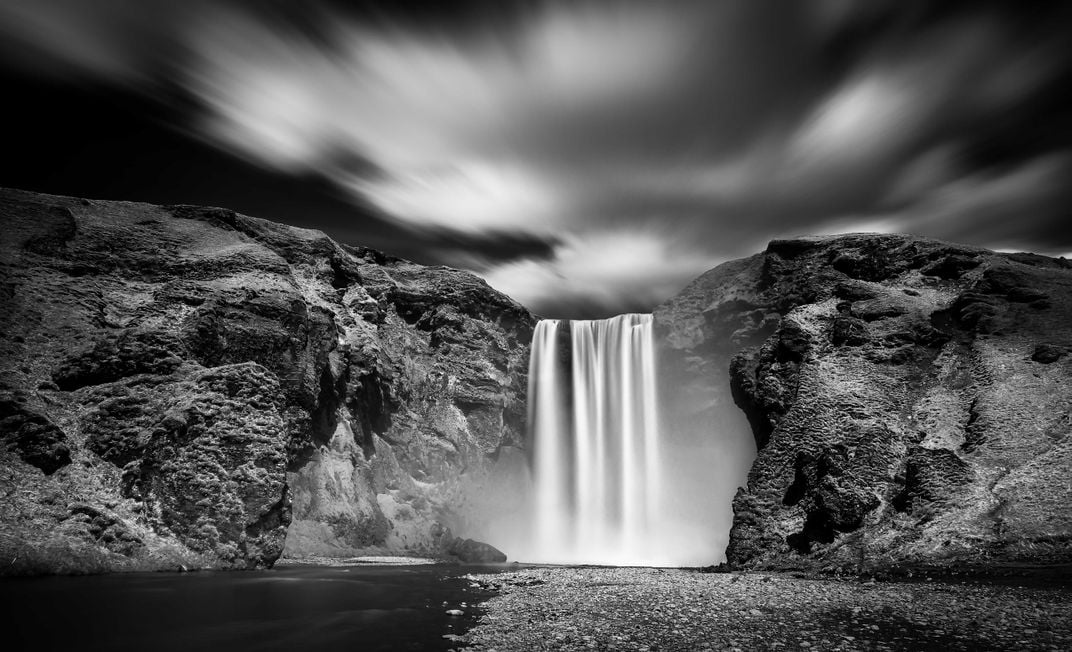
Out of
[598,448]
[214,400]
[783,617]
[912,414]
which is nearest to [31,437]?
[214,400]

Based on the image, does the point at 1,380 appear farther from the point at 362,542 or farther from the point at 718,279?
the point at 718,279

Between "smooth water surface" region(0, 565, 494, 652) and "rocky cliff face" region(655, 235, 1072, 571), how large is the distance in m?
21.9

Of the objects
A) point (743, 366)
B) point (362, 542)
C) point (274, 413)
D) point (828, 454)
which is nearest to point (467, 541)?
point (362, 542)

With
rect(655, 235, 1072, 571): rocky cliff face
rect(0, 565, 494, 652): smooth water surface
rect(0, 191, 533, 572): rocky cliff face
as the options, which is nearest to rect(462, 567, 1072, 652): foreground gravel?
rect(0, 565, 494, 652): smooth water surface

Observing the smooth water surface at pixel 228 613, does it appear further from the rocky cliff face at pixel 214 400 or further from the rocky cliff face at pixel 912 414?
the rocky cliff face at pixel 912 414

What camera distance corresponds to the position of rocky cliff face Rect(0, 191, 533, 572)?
1348 inches

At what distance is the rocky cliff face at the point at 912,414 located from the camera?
90.7ft

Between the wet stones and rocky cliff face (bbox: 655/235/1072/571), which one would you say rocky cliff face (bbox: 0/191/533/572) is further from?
rocky cliff face (bbox: 655/235/1072/571)

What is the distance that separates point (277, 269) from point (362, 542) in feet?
93.1

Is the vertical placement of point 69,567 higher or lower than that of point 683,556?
higher

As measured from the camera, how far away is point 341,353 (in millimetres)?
61438

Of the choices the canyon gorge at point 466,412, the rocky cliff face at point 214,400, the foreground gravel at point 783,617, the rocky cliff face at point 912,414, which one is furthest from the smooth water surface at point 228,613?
the rocky cliff face at point 912,414

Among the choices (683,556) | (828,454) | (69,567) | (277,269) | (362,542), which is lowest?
(683,556)

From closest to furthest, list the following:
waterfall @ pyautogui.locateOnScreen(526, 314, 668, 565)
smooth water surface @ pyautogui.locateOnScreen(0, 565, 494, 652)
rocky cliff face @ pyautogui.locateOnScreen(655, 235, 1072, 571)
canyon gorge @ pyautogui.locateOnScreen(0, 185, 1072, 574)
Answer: smooth water surface @ pyautogui.locateOnScreen(0, 565, 494, 652)
rocky cliff face @ pyautogui.locateOnScreen(655, 235, 1072, 571)
canyon gorge @ pyautogui.locateOnScreen(0, 185, 1072, 574)
waterfall @ pyautogui.locateOnScreen(526, 314, 668, 565)
